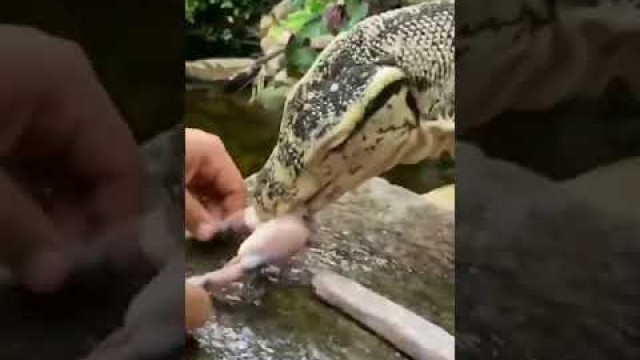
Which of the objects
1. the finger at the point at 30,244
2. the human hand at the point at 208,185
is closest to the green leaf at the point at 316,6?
the human hand at the point at 208,185

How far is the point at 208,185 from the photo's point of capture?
2.74ft

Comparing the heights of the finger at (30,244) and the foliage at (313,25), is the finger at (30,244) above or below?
below

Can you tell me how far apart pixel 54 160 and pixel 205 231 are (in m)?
0.14

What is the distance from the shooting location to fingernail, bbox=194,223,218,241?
82 cm

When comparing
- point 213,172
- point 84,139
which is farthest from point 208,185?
point 84,139

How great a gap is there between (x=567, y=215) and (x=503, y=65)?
0.12 metres

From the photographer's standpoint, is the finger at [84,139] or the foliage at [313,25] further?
the foliage at [313,25]

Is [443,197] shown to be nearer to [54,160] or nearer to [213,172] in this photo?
[213,172]

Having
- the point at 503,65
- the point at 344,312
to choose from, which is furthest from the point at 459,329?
the point at 503,65

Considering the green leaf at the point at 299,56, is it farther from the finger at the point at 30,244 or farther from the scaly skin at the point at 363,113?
the finger at the point at 30,244

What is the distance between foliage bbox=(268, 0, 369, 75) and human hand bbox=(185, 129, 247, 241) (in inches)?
3.7

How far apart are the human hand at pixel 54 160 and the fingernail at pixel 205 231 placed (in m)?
0.07

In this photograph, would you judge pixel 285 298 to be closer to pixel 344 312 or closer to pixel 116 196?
pixel 344 312

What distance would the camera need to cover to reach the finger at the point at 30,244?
733 mm
